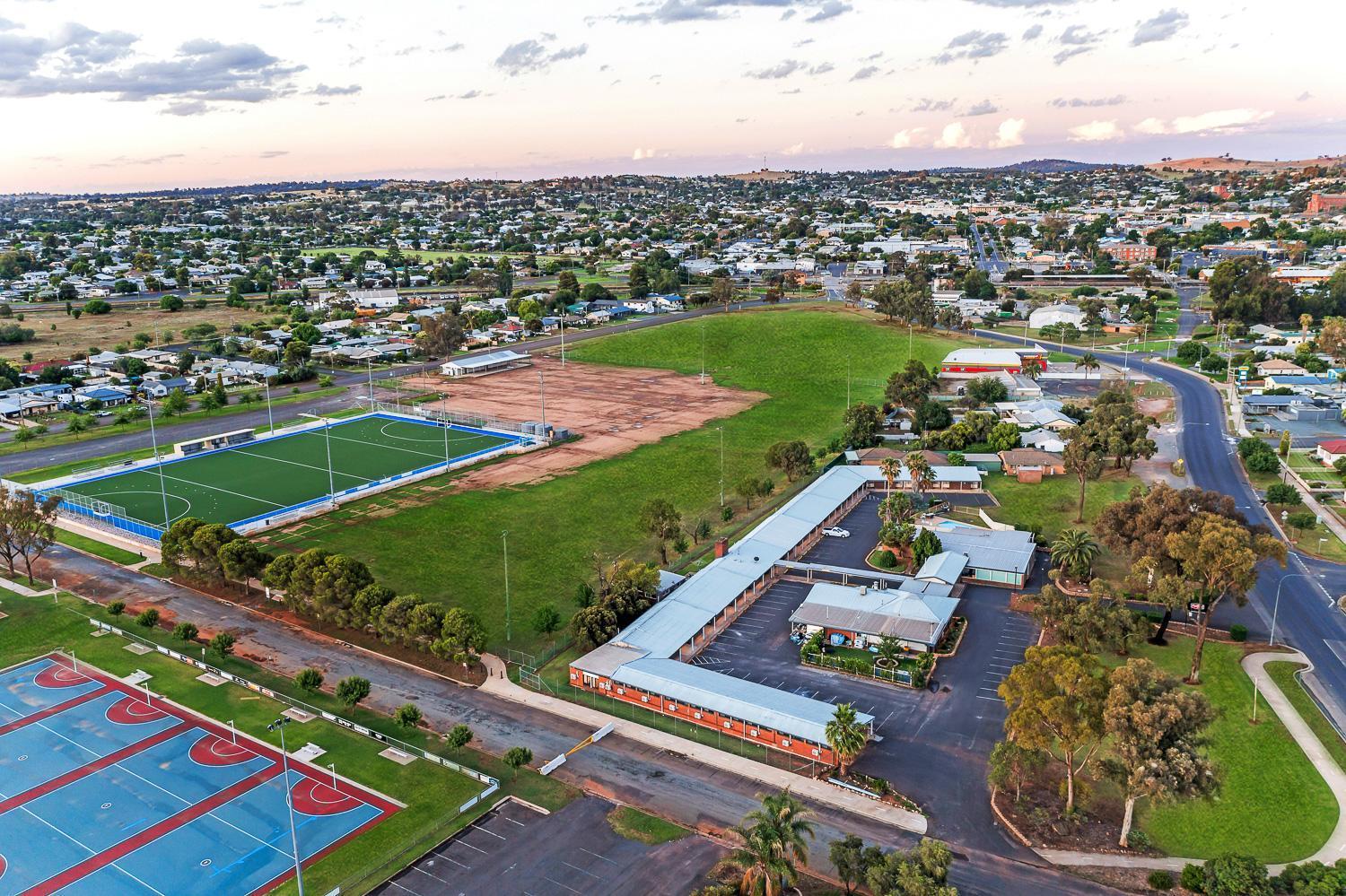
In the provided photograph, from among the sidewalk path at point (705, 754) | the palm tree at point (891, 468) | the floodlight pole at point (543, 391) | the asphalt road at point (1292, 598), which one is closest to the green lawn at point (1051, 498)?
the asphalt road at point (1292, 598)

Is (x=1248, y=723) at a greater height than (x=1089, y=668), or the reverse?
(x=1089, y=668)

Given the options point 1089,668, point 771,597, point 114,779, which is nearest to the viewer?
point 1089,668

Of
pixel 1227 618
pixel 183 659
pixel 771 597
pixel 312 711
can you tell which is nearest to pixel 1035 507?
pixel 1227 618

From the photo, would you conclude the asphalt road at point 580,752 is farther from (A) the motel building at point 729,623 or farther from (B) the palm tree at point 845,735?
(A) the motel building at point 729,623

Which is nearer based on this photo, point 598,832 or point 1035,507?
point 598,832

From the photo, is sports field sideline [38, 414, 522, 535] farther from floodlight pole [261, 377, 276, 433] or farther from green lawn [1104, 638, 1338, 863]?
green lawn [1104, 638, 1338, 863]

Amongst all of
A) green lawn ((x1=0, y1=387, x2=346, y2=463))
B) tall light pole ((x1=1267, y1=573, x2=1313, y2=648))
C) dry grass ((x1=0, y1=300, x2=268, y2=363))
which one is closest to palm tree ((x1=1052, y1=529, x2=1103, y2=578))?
tall light pole ((x1=1267, y1=573, x2=1313, y2=648))

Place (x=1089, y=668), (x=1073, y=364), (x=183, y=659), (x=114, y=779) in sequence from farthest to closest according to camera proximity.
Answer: (x=1073, y=364)
(x=183, y=659)
(x=114, y=779)
(x=1089, y=668)

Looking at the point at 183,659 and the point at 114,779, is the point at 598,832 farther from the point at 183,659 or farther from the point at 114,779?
the point at 183,659
